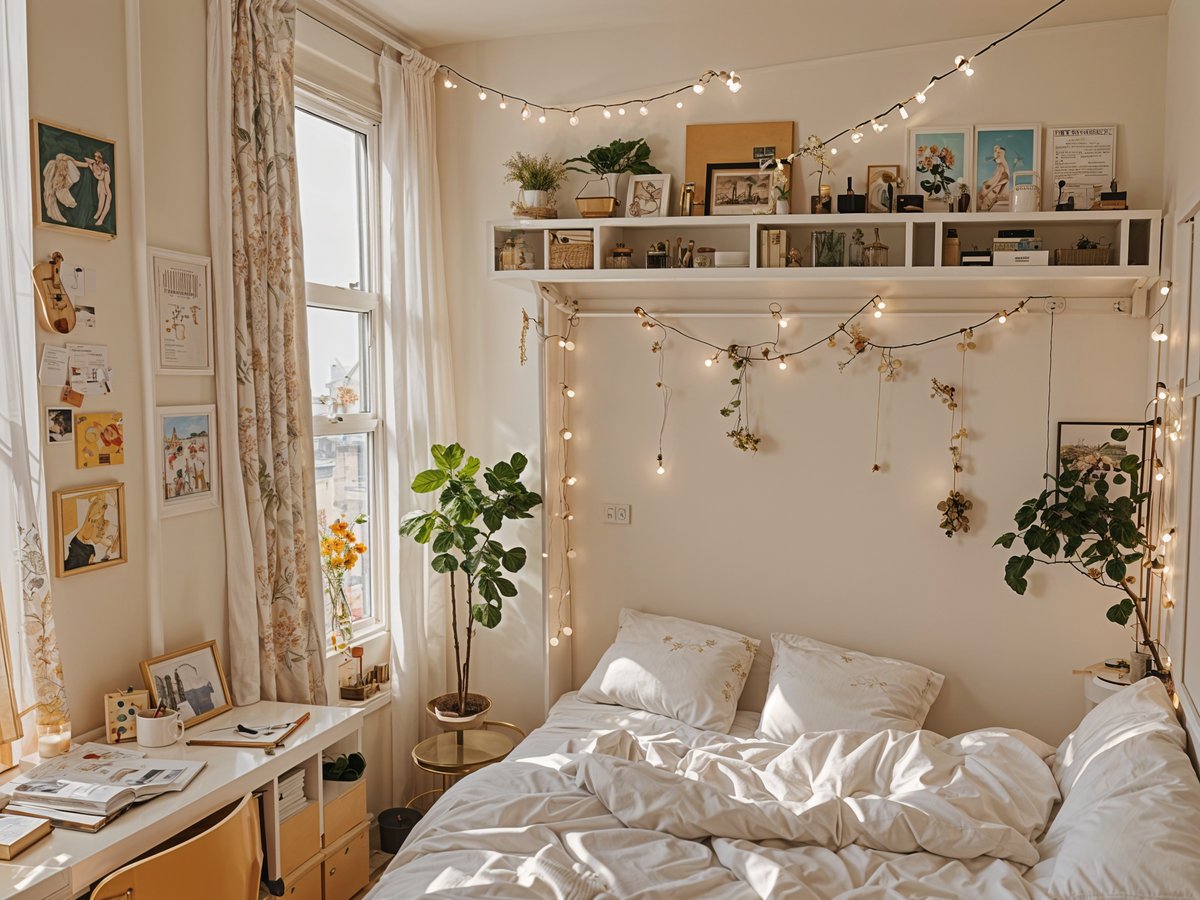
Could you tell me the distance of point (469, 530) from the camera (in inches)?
136

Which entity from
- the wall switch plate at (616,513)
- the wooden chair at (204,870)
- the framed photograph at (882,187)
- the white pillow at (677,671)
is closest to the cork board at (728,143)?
the framed photograph at (882,187)

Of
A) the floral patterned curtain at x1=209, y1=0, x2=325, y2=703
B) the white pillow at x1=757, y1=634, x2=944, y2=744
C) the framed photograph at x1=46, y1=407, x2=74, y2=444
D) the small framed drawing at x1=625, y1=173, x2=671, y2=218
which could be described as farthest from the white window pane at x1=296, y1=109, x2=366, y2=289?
the white pillow at x1=757, y1=634, x2=944, y2=744

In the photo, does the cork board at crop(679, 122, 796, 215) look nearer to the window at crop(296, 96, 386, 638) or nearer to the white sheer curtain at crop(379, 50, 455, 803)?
→ the white sheer curtain at crop(379, 50, 455, 803)

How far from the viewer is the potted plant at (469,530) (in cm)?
342

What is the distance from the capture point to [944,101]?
3314 millimetres

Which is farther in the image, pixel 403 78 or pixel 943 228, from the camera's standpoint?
pixel 403 78

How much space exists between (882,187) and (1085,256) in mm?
702

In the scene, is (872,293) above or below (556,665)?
above

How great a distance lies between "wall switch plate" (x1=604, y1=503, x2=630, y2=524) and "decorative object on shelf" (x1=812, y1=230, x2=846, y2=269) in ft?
3.87

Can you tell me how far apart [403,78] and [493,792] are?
2.52 m

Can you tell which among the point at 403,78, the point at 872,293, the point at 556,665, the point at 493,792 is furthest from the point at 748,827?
the point at 403,78

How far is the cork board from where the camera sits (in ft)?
11.3

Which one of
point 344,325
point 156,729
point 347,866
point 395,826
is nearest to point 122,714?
point 156,729

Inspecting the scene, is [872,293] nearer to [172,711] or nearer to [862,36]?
Answer: [862,36]
